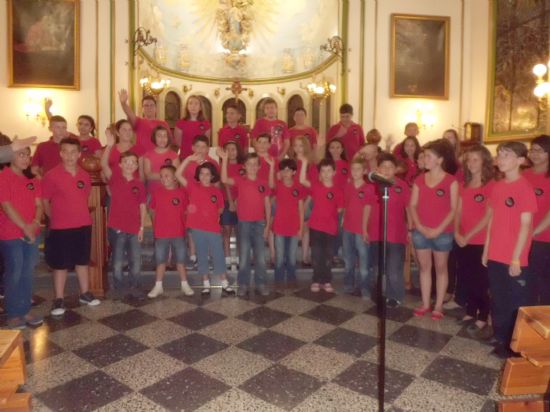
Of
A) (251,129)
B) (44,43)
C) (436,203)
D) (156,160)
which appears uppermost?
(44,43)

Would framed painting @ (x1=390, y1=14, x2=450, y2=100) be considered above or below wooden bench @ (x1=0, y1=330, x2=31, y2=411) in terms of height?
above

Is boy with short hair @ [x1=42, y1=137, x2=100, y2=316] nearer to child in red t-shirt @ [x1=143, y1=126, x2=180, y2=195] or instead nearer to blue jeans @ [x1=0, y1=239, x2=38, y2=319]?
blue jeans @ [x1=0, y1=239, x2=38, y2=319]

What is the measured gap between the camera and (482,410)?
2.32 m

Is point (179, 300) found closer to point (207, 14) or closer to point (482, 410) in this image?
point (482, 410)

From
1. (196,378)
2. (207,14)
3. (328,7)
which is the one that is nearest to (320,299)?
(196,378)

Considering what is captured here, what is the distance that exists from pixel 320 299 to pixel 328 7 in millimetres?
9651

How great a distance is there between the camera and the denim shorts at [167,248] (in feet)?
14.2

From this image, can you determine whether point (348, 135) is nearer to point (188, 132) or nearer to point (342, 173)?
point (342, 173)

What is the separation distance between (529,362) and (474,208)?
6.52ft

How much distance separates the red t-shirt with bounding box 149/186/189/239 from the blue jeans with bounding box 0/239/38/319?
116 cm

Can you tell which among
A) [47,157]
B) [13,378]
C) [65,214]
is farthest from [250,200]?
[13,378]

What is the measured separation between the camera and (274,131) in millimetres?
5594

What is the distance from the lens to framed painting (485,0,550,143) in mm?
7570

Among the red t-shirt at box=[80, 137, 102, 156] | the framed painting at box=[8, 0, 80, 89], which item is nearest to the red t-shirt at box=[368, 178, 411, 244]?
the red t-shirt at box=[80, 137, 102, 156]
